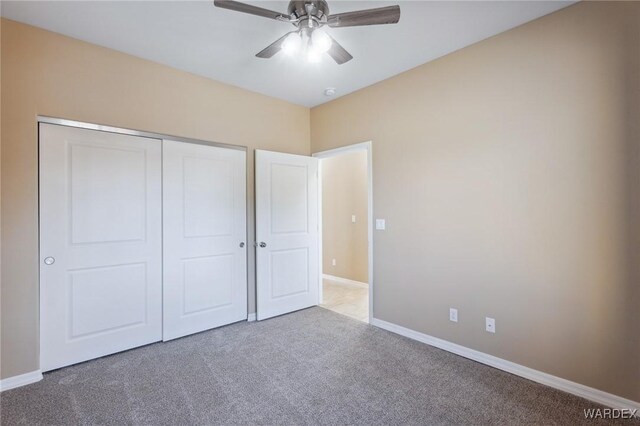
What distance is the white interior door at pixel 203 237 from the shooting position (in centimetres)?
302

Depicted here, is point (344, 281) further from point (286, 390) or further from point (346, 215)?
point (286, 390)

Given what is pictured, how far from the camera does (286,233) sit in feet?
12.5

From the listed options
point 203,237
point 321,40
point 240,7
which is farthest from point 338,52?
point 203,237

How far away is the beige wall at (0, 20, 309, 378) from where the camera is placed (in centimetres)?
224

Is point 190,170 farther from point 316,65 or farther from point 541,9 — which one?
point 541,9

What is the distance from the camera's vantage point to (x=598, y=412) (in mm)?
1923

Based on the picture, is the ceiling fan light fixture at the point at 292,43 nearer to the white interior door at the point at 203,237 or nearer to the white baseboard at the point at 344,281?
the white interior door at the point at 203,237

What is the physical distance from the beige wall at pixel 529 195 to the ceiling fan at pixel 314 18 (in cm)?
126

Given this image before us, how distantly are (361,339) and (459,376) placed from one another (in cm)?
96

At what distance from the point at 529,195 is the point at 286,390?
2343 millimetres

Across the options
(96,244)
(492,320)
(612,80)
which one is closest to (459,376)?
(492,320)

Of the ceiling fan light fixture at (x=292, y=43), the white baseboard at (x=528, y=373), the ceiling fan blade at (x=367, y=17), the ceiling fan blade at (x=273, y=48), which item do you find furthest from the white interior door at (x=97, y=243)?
the white baseboard at (x=528, y=373)

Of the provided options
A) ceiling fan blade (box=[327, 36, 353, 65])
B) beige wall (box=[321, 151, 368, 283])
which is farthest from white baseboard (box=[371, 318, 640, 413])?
ceiling fan blade (box=[327, 36, 353, 65])

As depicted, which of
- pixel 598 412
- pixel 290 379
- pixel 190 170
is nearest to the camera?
pixel 598 412
